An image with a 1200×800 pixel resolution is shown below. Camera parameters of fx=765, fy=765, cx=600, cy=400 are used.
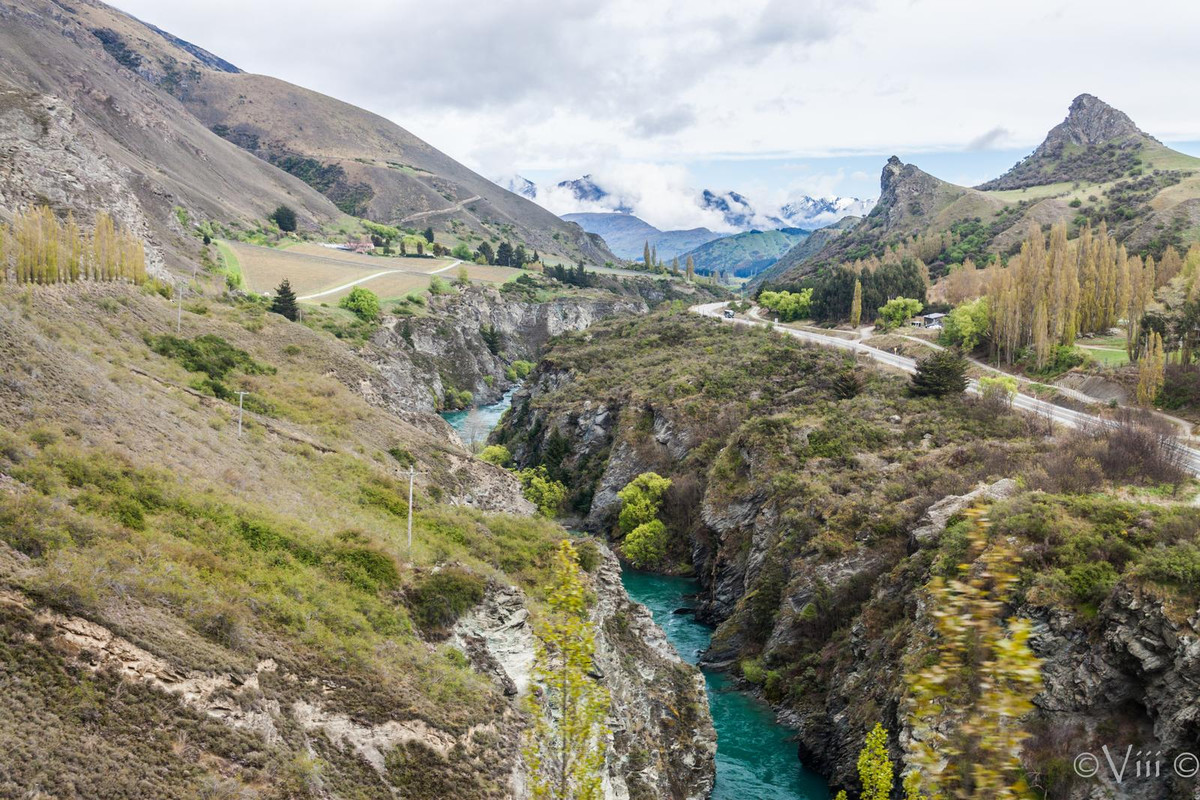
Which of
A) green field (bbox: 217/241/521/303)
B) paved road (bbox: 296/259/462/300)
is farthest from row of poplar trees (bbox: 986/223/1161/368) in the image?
paved road (bbox: 296/259/462/300)

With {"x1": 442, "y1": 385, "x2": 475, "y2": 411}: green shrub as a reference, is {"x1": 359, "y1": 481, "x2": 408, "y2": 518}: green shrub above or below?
above

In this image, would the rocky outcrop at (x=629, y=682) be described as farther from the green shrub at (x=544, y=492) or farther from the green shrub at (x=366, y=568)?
the green shrub at (x=544, y=492)

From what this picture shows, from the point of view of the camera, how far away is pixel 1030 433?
52562mm

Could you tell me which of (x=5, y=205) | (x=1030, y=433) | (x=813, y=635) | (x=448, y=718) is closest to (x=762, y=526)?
(x=813, y=635)

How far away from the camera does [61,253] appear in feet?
168

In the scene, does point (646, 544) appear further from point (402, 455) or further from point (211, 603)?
point (211, 603)

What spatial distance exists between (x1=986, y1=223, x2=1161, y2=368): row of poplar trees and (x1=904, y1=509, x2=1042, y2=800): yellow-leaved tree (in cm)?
7093

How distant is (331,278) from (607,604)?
12042 centimetres

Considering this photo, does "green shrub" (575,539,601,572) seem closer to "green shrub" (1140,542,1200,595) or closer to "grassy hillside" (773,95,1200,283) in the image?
"green shrub" (1140,542,1200,595)

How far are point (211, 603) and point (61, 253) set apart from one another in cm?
4333

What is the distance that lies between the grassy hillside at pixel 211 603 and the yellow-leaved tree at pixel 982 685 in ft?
46.5

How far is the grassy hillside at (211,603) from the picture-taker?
15.7 meters

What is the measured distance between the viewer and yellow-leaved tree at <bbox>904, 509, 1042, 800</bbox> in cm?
815

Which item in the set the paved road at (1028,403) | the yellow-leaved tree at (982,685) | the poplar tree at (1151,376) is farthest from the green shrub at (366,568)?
the poplar tree at (1151,376)
